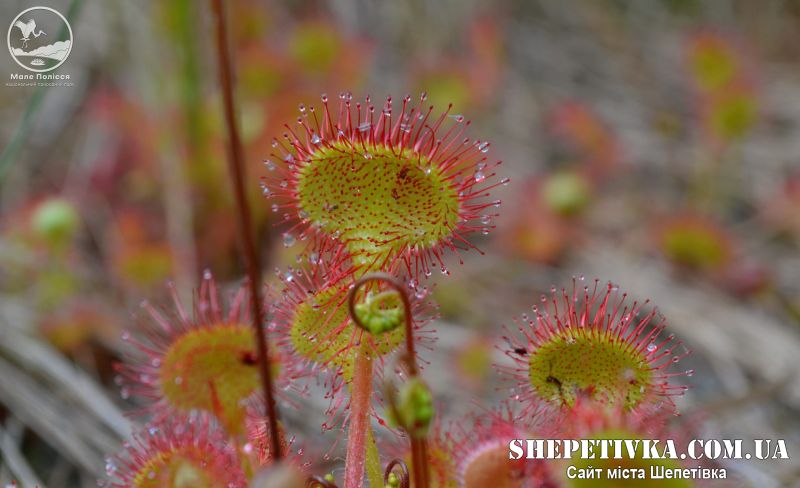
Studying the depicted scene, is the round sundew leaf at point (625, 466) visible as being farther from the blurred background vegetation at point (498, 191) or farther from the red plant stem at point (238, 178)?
the blurred background vegetation at point (498, 191)

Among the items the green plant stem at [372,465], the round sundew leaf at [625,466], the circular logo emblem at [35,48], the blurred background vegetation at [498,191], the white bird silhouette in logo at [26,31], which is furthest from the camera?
the white bird silhouette in logo at [26,31]

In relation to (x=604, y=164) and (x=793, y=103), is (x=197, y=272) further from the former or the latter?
(x=793, y=103)

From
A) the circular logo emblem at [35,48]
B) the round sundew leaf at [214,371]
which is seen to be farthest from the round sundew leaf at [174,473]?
the circular logo emblem at [35,48]

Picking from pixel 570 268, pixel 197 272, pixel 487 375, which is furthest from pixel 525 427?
pixel 570 268

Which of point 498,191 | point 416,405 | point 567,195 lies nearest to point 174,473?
point 416,405

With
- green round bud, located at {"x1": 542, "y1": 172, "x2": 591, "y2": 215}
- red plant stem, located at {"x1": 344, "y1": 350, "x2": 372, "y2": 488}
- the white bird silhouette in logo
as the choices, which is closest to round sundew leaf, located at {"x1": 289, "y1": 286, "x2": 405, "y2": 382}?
red plant stem, located at {"x1": 344, "y1": 350, "x2": 372, "y2": 488}
